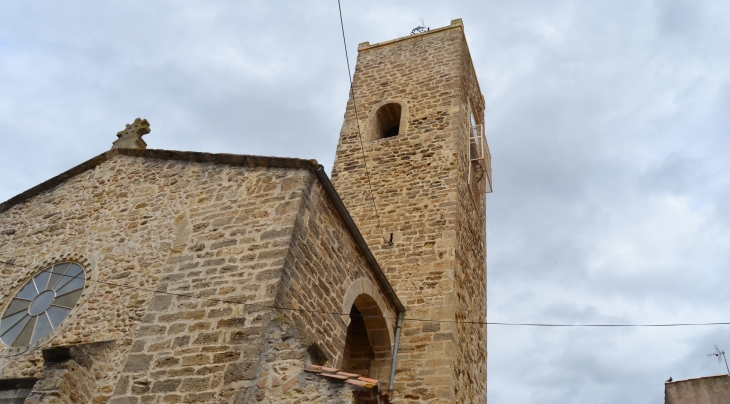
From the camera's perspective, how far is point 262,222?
6500 millimetres

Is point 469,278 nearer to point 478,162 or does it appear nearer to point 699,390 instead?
point 478,162

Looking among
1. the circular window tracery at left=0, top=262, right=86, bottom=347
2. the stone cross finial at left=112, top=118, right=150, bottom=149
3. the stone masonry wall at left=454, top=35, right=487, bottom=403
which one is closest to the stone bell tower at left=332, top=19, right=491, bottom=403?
the stone masonry wall at left=454, top=35, right=487, bottom=403

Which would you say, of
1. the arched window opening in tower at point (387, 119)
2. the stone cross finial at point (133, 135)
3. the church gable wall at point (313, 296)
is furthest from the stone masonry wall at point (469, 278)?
the stone cross finial at point (133, 135)

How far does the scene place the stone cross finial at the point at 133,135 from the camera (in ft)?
28.0

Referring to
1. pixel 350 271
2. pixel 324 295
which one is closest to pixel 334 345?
pixel 324 295

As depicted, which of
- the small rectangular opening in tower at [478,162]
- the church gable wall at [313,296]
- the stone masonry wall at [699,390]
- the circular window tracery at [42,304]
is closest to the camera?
the church gable wall at [313,296]

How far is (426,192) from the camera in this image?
10.8 meters

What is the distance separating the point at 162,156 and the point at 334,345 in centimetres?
335

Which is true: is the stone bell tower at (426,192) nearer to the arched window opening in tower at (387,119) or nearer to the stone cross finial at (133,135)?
the arched window opening in tower at (387,119)

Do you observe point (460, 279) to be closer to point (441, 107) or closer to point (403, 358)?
point (403, 358)

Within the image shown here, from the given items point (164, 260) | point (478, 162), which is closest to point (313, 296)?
point (164, 260)

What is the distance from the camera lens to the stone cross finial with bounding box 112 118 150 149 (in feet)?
28.0

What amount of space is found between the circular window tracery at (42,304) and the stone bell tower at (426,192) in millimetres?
4342

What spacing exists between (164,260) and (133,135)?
2789 mm
